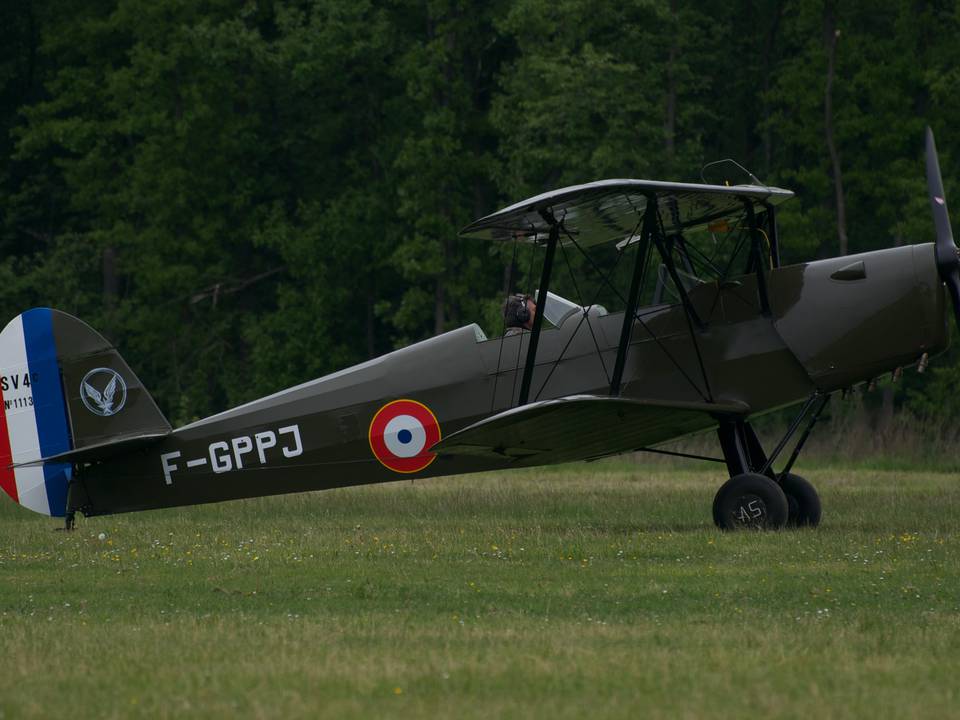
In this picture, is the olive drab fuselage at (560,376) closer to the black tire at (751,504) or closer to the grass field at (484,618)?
the grass field at (484,618)

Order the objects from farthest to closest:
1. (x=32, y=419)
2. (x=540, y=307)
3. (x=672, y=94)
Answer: (x=672, y=94) → (x=32, y=419) → (x=540, y=307)

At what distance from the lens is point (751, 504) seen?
11344 millimetres

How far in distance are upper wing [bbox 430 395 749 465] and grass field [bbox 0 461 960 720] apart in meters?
0.69

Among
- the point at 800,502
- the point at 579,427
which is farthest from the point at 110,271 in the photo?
the point at 579,427

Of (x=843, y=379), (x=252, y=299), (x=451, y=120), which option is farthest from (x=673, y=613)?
(x=252, y=299)

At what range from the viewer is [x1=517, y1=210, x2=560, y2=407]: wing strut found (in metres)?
11.1

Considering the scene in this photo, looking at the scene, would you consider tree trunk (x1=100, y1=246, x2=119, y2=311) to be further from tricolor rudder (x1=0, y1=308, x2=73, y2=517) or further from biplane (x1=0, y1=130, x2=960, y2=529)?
biplane (x1=0, y1=130, x2=960, y2=529)

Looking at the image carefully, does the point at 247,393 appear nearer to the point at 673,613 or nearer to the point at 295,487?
the point at 295,487

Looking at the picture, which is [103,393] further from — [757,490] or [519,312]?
[757,490]

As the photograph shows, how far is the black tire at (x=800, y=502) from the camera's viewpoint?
A: 12.2 metres

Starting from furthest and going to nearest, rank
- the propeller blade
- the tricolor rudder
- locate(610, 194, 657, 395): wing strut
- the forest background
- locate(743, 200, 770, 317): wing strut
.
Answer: the forest background
the tricolor rudder
locate(743, 200, 770, 317): wing strut
the propeller blade
locate(610, 194, 657, 395): wing strut

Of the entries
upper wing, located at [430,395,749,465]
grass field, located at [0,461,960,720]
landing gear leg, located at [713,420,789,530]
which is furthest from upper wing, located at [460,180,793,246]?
grass field, located at [0,461,960,720]

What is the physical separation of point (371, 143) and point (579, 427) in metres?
27.8

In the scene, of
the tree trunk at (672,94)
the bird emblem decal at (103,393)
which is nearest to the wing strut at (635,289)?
the bird emblem decal at (103,393)
